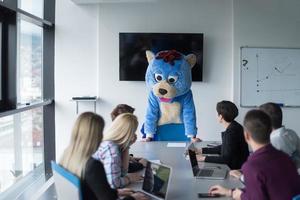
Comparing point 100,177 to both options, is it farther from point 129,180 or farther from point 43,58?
point 43,58

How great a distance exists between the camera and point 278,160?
5.82 ft

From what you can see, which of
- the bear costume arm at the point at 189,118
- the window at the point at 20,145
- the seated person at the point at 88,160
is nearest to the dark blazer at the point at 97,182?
the seated person at the point at 88,160

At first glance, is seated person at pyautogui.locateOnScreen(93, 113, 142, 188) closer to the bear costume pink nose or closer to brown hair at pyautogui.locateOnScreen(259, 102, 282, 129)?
brown hair at pyautogui.locateOnScreen(259, 102, 282, 129)

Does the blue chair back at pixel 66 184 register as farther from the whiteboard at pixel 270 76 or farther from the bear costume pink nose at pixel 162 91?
the whiteboard at pixel 270 76

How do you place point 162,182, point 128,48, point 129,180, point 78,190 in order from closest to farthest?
point 78,190 → point 162,182 → point 129,180 → point 128,48

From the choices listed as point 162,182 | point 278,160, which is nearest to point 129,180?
point 162,182

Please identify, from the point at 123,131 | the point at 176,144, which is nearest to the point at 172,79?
the point at 176,144

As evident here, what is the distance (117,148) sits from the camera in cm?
215

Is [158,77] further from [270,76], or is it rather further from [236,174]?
[270,76]

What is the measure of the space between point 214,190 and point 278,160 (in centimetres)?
47

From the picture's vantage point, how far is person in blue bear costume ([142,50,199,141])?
3900 mm

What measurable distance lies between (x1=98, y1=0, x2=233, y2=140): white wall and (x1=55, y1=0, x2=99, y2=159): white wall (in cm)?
14

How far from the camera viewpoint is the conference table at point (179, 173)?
7.15 ft

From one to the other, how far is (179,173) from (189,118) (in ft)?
4.77
